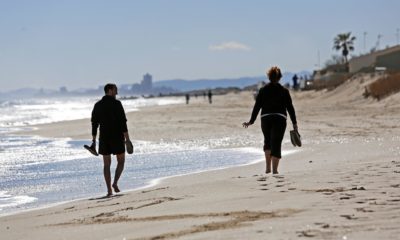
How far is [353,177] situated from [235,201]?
68.9 inches

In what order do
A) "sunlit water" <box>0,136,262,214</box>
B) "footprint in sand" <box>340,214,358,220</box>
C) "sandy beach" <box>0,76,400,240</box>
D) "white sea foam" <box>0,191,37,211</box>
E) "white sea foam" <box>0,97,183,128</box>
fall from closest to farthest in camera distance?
1. "sandy beach" <box>0,76,400,240</box>
2. "footprint in sand" <box>340,214,358,220</box>
3. "white sea foam" <box>0,191,37,211</box>
4. "sunlit water" <box>0,136,262,214</box>
5. "white sea foam" <box>0,97,183,128</box>

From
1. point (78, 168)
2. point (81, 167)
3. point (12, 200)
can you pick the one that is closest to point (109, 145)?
point (12, 200)

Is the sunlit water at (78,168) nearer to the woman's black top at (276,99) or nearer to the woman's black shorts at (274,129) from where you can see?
the woman's black shorts at (274,129)

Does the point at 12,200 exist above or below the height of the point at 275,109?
below

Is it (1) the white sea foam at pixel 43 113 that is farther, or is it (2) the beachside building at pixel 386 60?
(2) the beachside building at pixel 386 60

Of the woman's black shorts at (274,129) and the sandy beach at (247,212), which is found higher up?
the woman's black shorts at (274,129)

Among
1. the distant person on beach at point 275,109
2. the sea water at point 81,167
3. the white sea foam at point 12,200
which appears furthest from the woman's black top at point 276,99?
the white sea foam at point 12,200

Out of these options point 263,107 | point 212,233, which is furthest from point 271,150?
point 212,233

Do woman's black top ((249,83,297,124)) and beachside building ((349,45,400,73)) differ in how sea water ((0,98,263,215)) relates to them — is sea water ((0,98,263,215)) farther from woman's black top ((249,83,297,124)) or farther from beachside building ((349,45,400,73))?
beachside building ((349,45,400,73))

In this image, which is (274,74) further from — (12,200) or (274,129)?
(12,200)

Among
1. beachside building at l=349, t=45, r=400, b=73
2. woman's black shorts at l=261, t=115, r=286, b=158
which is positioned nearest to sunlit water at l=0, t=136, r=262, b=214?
woman's black shorts at l=261, t=115, r=286, b=158

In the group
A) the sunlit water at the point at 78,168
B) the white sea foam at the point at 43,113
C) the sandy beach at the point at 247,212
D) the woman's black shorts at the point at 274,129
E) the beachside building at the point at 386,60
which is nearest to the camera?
the sandy beach at the point at 247,212

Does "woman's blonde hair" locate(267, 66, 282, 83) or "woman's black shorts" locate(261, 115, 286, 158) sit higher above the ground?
"woman's blonde hair" locate(267, 66, 282, 83)

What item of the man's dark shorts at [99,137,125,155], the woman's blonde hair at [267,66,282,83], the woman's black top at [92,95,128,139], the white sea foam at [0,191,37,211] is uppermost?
the woman's blonde hair at [267,66,282,83]
